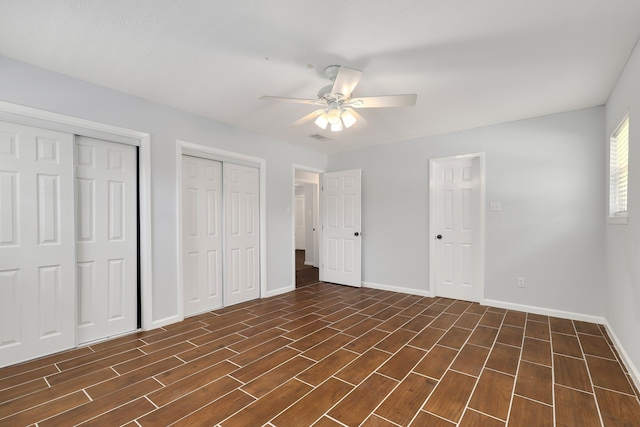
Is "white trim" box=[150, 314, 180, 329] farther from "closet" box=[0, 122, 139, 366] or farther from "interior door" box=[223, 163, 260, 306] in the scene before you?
"interior door" box=[223, 163, 260, 306]

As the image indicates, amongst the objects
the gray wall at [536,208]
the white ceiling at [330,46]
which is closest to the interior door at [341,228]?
the gray wall at [536,208]

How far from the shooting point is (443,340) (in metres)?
2.92

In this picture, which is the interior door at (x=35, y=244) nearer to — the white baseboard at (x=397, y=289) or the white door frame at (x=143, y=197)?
the white door frame at (x=143, y=197)

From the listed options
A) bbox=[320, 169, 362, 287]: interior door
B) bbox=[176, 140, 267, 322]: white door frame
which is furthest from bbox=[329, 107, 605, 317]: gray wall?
bbox=[176, 140, 267, 322]: white door frame

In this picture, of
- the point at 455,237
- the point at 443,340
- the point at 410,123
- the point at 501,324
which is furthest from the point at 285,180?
the point at 501,324

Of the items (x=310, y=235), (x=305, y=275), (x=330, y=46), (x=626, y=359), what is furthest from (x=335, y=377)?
(x=310, y=235)

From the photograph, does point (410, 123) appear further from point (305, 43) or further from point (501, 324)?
point (501, 324)

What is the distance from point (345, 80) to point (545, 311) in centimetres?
368

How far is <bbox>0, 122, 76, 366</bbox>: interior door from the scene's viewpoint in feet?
7.91

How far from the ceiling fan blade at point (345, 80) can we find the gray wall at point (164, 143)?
2.08 meters

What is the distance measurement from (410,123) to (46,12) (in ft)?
11.7

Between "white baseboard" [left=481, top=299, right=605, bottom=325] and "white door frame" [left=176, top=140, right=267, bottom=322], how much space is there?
3148 mm

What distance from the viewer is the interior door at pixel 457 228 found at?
4.20 m

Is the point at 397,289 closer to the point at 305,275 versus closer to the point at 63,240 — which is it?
the point at 305,275
